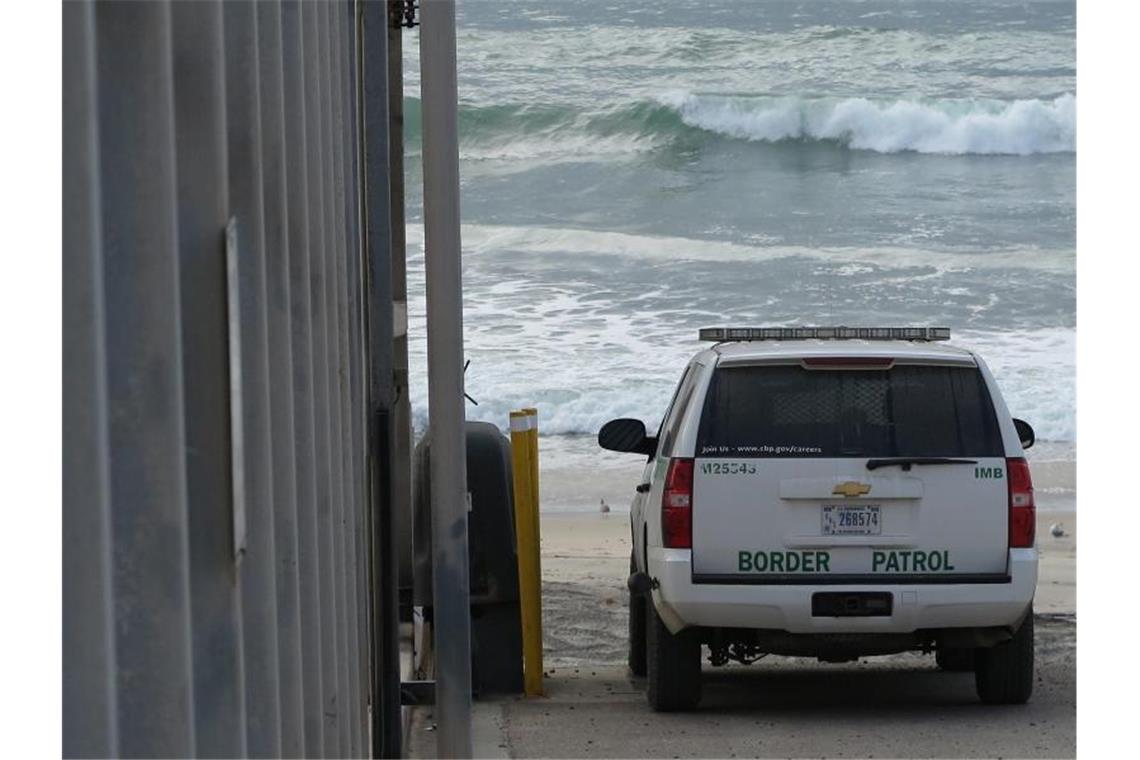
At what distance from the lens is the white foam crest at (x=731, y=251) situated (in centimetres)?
3519

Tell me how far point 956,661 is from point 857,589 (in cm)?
221

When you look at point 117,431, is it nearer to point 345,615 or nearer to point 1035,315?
point 345,615

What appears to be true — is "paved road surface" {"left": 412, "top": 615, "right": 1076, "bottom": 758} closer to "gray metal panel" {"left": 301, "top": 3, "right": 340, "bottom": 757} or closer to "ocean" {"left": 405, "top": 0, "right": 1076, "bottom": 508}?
"gray metal panel" {"left": 301, "top": 3, "right": 340, "bottom": 757}

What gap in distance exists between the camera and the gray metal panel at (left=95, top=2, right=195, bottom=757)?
1924mm

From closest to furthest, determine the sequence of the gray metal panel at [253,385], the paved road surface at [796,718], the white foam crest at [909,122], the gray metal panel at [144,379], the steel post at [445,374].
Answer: the gray metal panel at [144,379] → the gray metal panel at [253,385] → the steel post at [445,374] → the paved road surface at [796,718] → the white foam crest at [909,122]

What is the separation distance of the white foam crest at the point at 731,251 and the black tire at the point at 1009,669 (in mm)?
26423

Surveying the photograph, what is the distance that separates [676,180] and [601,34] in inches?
283

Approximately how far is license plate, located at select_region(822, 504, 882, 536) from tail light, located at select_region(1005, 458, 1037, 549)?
24.0 inches

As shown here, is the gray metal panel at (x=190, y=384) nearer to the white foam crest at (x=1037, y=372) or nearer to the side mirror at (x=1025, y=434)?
the side mirror at (x=1025, y=434)

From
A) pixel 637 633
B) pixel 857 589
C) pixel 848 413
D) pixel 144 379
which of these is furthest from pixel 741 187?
pixel 144 379

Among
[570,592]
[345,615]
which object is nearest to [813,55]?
[570,592]

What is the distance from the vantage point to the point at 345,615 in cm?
427

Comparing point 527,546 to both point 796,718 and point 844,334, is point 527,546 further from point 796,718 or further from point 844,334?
point 844,334

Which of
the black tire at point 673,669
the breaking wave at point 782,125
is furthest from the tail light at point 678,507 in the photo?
the breaking wave at point 782,125
